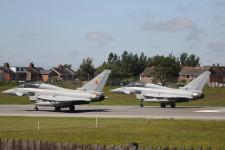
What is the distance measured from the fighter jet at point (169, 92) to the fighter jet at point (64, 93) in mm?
9263

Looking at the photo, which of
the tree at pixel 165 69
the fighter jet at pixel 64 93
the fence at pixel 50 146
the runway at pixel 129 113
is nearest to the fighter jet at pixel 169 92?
the runway at pixel 129 113

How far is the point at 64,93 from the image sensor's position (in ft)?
179

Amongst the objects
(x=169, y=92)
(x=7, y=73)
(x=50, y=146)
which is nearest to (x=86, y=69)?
(x=7, y=73)

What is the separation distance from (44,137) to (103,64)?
17126cm

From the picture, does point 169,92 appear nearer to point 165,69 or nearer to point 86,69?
point 165,69

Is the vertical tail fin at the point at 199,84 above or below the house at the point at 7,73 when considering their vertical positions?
below

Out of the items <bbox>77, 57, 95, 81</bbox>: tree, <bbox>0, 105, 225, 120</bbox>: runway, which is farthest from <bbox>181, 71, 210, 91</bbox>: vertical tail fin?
<bbox>77, 57, 95, 81</bbox>: tree

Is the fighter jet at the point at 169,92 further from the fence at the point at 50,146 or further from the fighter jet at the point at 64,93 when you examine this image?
the fence at the point at 50,146

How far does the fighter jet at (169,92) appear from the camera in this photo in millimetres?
60188

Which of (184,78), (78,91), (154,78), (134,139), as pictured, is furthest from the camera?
(184,78)

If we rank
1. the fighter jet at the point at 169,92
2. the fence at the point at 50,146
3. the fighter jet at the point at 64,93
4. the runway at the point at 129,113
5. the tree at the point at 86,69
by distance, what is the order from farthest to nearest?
the tree at the point at 86,69
the fighter jet at the point at 169,92
the fighter jet at the point at 64,93
the runway at the point at 129,113
the fence at the point at 50,146

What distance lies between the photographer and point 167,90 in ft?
205

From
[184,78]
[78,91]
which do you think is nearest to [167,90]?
[78,91]

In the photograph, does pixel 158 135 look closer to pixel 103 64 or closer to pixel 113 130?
pixel 113 130
